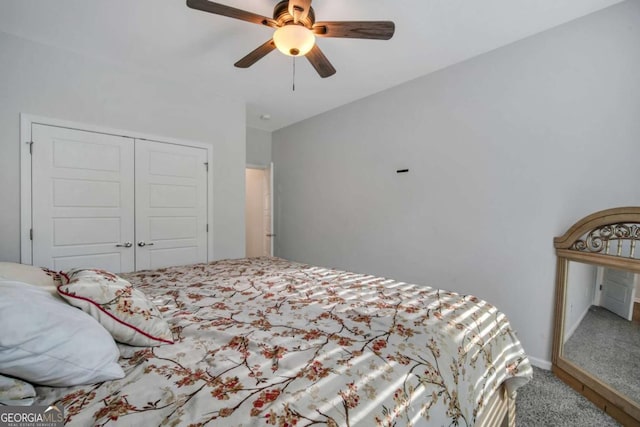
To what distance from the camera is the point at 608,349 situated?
5.99 ft

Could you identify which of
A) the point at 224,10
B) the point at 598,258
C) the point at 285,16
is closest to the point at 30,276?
the point at 224,10

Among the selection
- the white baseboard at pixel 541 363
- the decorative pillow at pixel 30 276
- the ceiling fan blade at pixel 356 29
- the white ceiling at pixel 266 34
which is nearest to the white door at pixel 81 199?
the white ceiling at pixel 266 34

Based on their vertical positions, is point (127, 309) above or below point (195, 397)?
above

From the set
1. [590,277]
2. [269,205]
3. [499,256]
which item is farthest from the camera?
[269,205]

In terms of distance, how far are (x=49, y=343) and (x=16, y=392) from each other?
111mm

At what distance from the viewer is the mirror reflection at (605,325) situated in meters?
1.70

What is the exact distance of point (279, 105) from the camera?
12.4 ft

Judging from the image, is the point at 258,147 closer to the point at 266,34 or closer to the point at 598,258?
the point at 266,34

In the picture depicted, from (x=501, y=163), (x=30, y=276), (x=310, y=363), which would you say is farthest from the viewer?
(x=501, y=163)

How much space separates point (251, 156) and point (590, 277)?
450 centimetres

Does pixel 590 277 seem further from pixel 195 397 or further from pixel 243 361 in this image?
→ pixel 195 397

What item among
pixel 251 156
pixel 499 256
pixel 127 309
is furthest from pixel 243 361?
pixel 251 156

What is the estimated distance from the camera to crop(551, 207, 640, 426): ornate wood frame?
166 cm
